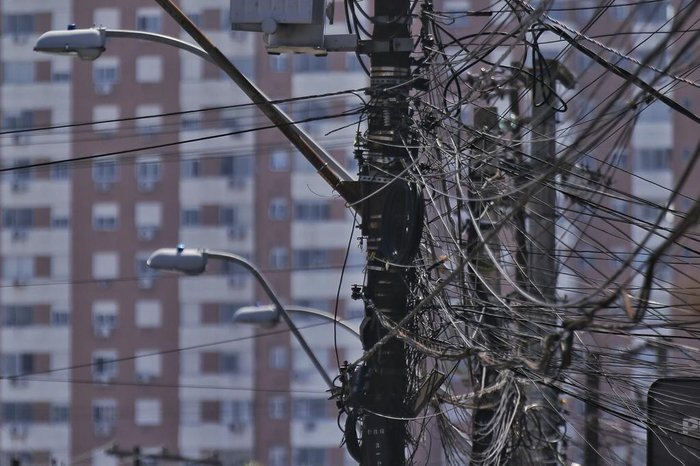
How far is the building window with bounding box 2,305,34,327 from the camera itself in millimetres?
52500

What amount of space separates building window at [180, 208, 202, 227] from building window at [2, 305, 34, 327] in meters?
6.05

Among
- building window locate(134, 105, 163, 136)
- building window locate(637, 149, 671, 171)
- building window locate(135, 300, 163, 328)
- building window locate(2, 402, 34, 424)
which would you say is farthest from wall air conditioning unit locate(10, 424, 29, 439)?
building window locate(637, 149, 671, 171)

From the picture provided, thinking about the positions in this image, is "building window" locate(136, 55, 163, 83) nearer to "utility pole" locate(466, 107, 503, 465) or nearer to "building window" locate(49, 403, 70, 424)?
"building window" locate(49, 403, 70, 424)

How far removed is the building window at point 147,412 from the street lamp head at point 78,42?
124 ft

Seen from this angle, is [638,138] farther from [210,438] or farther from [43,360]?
[43,360]

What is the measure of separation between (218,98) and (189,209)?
12.4 feet

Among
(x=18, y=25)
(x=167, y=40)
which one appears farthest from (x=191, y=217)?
(x=167, y=40)

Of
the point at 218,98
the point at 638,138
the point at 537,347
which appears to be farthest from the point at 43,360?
the point at 537,347

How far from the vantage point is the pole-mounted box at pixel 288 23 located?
1205 centimetres

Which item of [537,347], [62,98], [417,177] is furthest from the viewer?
[62,98]

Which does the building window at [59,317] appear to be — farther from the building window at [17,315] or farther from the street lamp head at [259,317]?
the street lamp head at [259,317]

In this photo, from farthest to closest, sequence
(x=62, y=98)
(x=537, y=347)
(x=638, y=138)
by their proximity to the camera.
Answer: (x=62, y=98)
(x=638, y=138)
(x=537, y=347)

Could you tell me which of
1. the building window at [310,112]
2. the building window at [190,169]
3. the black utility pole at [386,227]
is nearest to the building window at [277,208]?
the building window at [190,169]

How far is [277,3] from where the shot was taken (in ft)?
39.7
